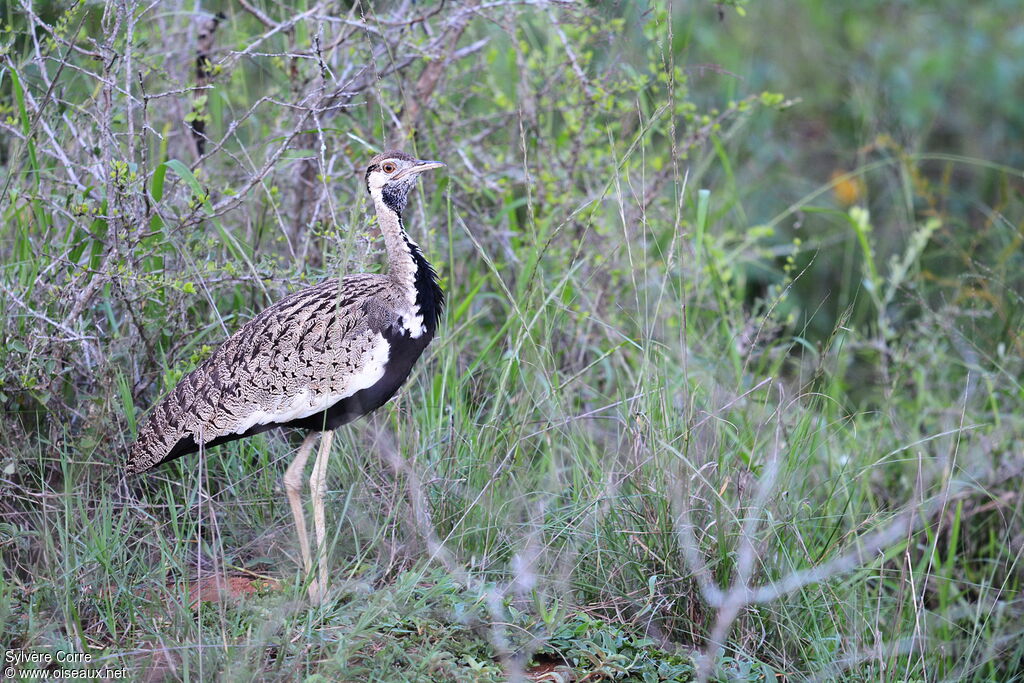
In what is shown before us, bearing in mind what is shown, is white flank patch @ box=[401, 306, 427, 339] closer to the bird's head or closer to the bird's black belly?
the bird's black belly

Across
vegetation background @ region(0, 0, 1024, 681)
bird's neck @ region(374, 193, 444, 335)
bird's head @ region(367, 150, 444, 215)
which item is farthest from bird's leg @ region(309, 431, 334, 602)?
bird's head @ region(367, 150, 444, 215)

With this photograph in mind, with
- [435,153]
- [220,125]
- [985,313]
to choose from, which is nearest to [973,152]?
[985,313]

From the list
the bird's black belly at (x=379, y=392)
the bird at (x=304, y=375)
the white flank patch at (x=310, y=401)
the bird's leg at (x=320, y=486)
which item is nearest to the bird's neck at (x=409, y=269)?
the bird at (x=304, y=375)

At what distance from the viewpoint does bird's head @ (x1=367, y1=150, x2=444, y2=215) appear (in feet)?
13.0

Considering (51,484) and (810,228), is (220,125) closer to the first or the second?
(51,484)

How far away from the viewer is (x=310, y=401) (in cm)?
363

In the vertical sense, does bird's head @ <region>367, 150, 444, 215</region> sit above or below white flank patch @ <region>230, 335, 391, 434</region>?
above

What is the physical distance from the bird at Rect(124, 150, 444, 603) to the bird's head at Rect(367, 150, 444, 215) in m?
0.30

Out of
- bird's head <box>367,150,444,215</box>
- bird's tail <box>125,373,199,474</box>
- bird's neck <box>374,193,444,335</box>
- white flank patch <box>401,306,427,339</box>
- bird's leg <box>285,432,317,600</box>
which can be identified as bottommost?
bird's leg <box>285,432,317,600</box>

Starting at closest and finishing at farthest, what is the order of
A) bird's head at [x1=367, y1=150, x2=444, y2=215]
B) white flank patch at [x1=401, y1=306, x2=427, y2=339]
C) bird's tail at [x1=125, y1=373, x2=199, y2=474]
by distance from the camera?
bird's tail at [x1=125, y1=373, x2=199, y2=474] → white flank patch at [x1=401, y1=306, x2=427, y2=339] → bird's head at [x1=367, y1=150, x2=444, y2=215]

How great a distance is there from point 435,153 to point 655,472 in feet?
7.21

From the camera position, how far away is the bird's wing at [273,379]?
3602 millimetres

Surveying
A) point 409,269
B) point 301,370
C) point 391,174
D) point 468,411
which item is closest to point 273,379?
point 301,370

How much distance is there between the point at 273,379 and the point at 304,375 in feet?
0.34
